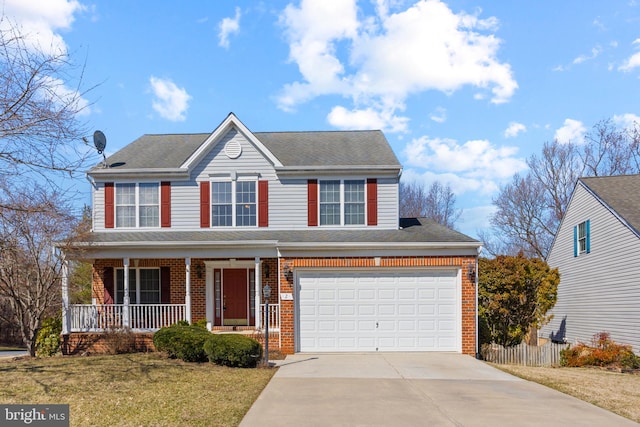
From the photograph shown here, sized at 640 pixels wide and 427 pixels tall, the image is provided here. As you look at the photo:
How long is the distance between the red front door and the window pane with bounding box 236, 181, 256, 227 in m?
1.76

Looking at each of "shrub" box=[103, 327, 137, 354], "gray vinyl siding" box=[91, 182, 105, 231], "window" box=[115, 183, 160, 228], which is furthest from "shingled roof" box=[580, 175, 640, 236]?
"gray vinyl siding" box=[91, 182, 105, 231]

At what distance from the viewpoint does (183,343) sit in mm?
12961

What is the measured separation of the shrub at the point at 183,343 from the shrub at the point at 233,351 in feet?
1.04

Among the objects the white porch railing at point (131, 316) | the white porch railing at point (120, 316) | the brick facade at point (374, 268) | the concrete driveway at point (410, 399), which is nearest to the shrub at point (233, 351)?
the concrete driveway at point (410, 399)

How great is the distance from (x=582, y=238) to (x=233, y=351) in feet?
50.5

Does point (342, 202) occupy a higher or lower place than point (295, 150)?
lower

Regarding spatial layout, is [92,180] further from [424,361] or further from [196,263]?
[424,361]

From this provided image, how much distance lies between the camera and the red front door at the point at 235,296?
1739 centimetres

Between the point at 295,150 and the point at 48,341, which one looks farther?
the point at 295,150

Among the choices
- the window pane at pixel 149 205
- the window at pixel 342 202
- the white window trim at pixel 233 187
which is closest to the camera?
the window at pixel 342 202

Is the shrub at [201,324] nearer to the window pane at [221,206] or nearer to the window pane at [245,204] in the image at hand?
the window pane at [221,206]

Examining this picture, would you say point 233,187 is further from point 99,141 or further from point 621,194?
point 621,194

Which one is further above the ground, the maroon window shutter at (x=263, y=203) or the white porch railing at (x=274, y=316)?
the maroon window shutter at (x=263, y=203)

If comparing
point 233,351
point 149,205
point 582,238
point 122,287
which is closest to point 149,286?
point 122,287
